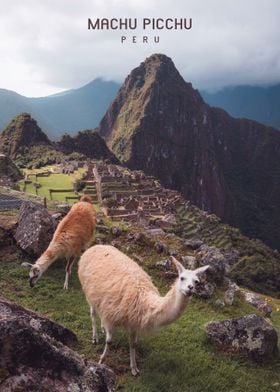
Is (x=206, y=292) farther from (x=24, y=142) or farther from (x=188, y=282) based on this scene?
(x=24, y=142)

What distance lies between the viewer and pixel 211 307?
346 inches

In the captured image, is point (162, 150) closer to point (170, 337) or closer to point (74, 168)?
point (74, 168)

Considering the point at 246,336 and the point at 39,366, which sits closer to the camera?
the point at 39,366

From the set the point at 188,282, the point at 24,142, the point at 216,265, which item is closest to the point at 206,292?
the point at 216,265

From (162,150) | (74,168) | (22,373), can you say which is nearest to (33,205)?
(22,373)

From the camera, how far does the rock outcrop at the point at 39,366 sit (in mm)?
2934

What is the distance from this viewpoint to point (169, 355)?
20.4 ft

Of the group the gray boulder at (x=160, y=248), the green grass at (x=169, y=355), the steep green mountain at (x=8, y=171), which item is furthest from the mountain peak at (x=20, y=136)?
the green grass at (x=169, y=355)

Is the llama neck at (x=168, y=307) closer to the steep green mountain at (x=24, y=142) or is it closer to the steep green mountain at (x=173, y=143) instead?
the steep green mountain at (x=24, y=142)

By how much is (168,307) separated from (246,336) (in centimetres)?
198

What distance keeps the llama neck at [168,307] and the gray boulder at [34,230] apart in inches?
192

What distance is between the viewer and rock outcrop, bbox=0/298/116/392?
293cm

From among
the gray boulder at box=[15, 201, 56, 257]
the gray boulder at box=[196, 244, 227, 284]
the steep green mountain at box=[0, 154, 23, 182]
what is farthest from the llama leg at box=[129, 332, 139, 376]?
the steep green mountain at box=[0, 154, 23, 182]

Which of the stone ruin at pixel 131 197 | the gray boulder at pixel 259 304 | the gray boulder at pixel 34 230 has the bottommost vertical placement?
the stone ruin at pixel 131 197
